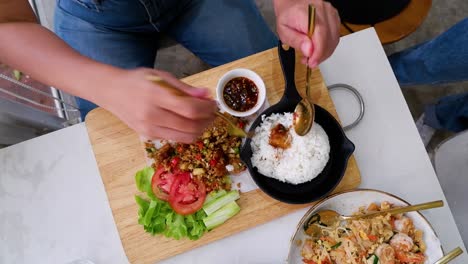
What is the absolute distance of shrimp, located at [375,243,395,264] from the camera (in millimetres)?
1259

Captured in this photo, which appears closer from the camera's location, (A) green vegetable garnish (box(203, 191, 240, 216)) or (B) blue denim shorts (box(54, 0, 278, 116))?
(A) green vegetable garnish (box(203, 191, 240, 216))

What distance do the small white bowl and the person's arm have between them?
0.27m

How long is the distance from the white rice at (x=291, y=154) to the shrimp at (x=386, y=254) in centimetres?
29

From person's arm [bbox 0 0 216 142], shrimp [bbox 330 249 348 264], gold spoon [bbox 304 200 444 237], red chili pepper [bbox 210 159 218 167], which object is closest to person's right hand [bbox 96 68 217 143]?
person's arm [bbox 0 0 216 142]

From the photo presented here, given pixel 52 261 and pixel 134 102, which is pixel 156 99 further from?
pixel 52 261

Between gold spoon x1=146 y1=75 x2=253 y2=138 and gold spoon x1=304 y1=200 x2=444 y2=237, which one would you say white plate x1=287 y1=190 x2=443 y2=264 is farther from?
gold spoon x1=146 y1=75 x2=253 y2=138

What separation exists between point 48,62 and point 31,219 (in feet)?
1.77

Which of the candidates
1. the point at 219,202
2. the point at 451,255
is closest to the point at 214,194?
the point at 219,202

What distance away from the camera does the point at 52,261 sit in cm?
138

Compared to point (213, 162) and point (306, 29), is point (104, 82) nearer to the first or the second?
point (213, 162)

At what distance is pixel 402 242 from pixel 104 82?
0.94 m

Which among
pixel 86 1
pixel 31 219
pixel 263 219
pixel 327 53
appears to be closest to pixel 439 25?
pixel 327 53

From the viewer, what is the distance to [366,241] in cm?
128

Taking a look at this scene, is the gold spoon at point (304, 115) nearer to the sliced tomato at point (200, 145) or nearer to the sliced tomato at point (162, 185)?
the sliced tomato at point (200, 145)
